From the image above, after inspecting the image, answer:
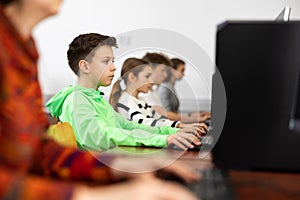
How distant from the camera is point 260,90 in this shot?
83cm

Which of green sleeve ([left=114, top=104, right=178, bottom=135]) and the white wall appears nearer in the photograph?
green sleeve ([left=114, top=104, right=178, bottom=135])

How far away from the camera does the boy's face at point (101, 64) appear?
1.59m

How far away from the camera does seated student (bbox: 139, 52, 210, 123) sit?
2174 millimetres

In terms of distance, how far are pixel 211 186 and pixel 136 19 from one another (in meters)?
2.34

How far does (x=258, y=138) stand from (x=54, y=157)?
398mm

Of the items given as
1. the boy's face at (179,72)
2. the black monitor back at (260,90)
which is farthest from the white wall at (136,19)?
the black monitor back at (260,90)

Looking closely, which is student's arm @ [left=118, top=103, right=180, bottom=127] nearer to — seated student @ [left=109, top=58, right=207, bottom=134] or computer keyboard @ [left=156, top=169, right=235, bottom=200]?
seated student @ [left=109, top=58, right=207, bottom=134]

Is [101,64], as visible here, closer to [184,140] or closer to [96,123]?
[96,123]

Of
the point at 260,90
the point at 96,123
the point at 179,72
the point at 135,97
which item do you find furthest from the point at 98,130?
the point at 179,72

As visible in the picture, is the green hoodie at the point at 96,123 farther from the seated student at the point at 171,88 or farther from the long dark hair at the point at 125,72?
the seated student at the point at 171,88

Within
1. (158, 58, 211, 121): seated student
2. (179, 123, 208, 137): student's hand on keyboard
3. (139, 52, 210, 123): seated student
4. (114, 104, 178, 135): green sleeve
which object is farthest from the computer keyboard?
(158, 58, 211, 121): seated student

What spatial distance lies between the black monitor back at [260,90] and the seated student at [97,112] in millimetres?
401

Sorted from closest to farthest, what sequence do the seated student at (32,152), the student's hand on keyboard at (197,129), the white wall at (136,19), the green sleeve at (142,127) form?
the seated student at (32,152), the student's hand on keyboard at (197,129), the green sleeve at (142,127), the white wall at (136,19)

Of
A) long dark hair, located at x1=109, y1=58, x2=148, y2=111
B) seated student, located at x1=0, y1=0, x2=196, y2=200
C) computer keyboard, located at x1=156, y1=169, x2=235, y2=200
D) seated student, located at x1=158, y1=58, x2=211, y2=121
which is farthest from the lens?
seated student, located at x1=158, y1=58, x2=211, y2=121
